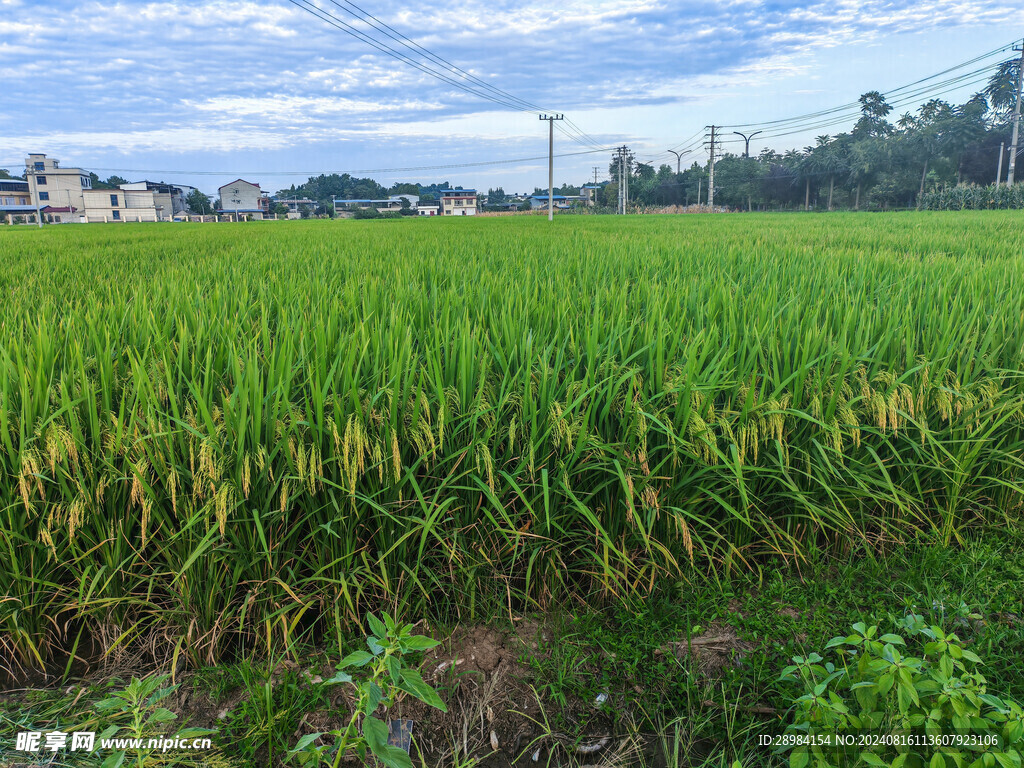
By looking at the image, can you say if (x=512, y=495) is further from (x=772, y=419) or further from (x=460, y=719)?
(x=772, y=419)

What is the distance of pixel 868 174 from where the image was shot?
50.7 m

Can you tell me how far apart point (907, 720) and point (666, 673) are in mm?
580

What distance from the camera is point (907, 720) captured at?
107 centimetres

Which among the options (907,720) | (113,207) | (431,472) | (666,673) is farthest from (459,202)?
(907,720)

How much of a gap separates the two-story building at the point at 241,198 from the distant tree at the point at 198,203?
635 centimetres

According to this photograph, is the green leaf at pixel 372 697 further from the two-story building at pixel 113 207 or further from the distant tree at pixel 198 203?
the distant tree at pixel 198 203

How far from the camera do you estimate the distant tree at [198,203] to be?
76.2 metres

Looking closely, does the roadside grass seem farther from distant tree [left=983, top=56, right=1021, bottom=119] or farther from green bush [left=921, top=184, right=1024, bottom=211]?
distant tree [left=983, top=56, right=1021, bottom=119]

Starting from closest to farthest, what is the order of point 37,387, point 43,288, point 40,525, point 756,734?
point 756,734, point 40,525, point 37,387, point 43,288

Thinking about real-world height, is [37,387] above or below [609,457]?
above

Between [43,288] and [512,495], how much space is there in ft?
13.3

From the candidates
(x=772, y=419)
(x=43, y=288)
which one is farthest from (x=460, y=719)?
(x=43, y=288)

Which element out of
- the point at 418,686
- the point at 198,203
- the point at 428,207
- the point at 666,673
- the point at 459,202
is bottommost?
the point at 666,673

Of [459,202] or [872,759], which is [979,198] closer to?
[872,759]
